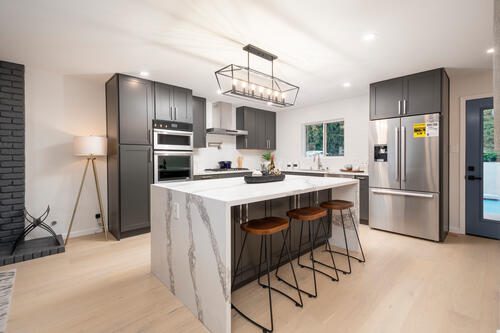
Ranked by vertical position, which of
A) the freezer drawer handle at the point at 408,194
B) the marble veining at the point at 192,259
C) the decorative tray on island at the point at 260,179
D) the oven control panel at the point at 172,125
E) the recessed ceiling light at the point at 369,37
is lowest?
the marble veining at the point at 192,259

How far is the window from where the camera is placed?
5.39 metres

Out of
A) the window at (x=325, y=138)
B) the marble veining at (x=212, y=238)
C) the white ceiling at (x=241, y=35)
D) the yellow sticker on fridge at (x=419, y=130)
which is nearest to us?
the marble veining at (x=212, y=238)

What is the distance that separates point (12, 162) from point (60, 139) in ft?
2.11

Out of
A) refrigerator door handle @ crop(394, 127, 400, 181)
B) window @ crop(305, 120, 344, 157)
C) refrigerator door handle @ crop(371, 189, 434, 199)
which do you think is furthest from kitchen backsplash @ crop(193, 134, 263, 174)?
refrigerator door handle @ crop(394, 127, 400, 181)

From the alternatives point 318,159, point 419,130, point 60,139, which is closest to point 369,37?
point 419,130

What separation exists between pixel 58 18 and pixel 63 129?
2032 millimetres

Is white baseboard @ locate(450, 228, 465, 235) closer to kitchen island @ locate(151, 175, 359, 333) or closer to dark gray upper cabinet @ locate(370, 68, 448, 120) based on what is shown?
dark gray upper cabinet @ locate(370, 68, 448, 120)

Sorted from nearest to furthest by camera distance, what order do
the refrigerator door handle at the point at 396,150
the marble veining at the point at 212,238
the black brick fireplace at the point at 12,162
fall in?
the marble veining at the point at 212,238, the black brick fireplace at the point at 12,162, the refrigerator door handle at the point at 396,150

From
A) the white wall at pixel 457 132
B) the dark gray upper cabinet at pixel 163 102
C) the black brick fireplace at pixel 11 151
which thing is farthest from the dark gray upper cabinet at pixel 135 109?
the white wall at pixel 457 132

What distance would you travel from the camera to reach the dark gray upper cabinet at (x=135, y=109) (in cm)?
360

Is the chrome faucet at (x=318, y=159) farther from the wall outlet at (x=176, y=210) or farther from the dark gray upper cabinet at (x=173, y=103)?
the wall outlet at (x=176, y=210)

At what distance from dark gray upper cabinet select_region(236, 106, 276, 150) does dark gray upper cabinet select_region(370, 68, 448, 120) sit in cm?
271

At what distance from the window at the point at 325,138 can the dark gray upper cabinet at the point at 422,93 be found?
1724 millimetres

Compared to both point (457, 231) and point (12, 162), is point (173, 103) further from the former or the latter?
point (457, 231)
